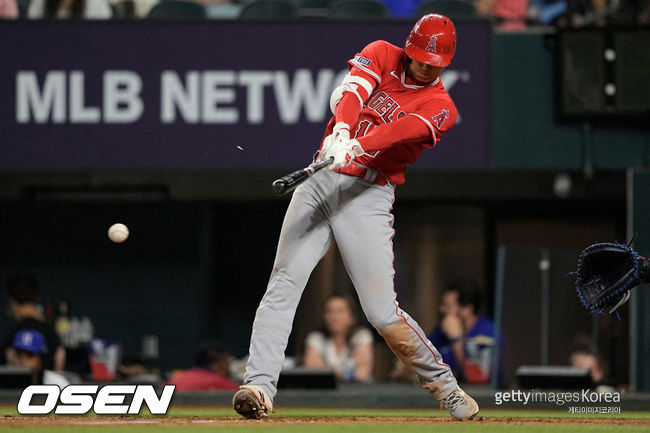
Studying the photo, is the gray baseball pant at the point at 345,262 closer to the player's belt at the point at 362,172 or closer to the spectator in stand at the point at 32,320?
the player's belt at the point at 362,172

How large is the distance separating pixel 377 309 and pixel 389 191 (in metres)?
0.59

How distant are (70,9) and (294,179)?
580 cm

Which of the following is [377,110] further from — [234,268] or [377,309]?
[234,268]

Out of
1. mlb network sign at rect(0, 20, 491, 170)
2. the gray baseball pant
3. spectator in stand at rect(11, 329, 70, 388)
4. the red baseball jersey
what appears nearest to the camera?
the gray baseball pant

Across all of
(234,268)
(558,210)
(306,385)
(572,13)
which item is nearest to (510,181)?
(558,210)

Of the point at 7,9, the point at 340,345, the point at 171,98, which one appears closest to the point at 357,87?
the point at 340,345

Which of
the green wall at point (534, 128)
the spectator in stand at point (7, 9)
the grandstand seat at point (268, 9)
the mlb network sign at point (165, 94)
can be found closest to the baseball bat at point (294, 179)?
the mlb network sign at point (165, 94)

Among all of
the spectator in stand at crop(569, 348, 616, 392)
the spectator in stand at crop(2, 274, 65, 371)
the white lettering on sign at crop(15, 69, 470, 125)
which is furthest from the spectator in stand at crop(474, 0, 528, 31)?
the spectator in stand at crop(2, 274, 65, 371)

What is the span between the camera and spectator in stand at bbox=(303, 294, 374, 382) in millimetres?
9469

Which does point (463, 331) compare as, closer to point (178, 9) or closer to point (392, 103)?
point (392, 103)

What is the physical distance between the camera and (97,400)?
17.6ft

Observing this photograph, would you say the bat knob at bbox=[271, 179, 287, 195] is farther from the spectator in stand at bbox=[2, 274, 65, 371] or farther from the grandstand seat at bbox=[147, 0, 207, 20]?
the grandstand seat at bbox=[147, 0, 207, 20]

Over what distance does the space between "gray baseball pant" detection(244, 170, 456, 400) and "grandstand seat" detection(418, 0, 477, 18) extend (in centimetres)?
496

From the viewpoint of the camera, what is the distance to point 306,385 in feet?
28.2
